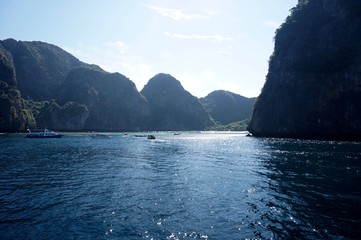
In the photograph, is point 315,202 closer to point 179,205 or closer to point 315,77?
point 179,205

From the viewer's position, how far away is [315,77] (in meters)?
137

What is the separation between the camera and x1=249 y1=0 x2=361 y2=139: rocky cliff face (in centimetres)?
12250

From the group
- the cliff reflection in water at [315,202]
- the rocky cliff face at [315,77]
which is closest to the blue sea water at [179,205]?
the cliff reflection in water at [315,202]

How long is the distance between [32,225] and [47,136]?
144173 millimetres

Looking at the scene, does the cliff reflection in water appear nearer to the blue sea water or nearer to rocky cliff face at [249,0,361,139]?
the blue sea water

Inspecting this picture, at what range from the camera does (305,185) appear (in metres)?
33.1

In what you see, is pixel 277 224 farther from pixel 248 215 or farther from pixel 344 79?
pixel 344 79

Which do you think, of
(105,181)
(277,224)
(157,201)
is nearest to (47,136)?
(105,181)

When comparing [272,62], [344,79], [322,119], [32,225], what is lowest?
[32,225]

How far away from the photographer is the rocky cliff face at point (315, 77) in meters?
122

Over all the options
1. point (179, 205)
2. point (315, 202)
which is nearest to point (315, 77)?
point (315, 202)

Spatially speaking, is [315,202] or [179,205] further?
[315,202]

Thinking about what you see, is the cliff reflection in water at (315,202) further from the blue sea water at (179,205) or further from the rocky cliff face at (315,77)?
the rocky cliff face at (315,77)

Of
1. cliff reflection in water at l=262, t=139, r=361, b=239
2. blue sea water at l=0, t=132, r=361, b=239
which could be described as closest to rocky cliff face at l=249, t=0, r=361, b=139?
cliff reflection in water at l=262, t=139, r=361, b=239
